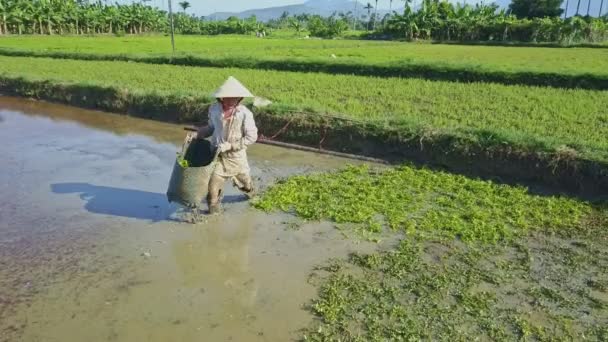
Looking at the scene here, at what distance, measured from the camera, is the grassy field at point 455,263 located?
343cm

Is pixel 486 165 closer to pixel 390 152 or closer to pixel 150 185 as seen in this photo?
pixel 390 152

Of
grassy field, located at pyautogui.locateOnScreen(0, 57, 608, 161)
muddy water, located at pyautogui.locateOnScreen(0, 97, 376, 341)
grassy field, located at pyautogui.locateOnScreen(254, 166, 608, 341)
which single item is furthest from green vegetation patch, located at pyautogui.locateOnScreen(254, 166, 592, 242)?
grassy field, located at pyautogui.locateOnScreen(0, 57, 608, 161)

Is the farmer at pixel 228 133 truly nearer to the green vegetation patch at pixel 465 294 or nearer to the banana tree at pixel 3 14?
the green vegetation patch at pixel 465 294

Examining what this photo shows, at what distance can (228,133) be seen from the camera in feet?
16.8

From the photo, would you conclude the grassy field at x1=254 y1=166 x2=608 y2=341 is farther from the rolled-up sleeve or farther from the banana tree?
the banana tree

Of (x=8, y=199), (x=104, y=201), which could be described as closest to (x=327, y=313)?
(x=104, y=201)

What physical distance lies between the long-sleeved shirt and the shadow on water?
0.87 m

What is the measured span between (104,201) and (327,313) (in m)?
3.38

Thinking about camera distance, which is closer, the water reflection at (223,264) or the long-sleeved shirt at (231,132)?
the water reflection at (223,264)

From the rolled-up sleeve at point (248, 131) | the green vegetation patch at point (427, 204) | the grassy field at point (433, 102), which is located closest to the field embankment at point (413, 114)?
the grassy field at point (433, 102)

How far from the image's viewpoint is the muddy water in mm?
3439

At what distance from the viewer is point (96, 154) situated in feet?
25.9

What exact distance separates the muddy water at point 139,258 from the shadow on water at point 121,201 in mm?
12

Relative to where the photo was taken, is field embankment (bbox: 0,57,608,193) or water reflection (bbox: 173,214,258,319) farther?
field embankment (bbox: 0,57,608,193)
